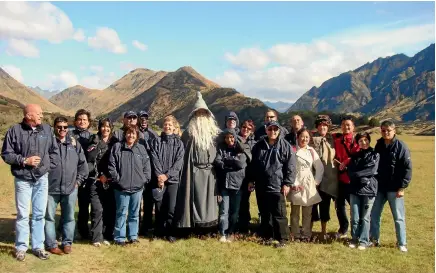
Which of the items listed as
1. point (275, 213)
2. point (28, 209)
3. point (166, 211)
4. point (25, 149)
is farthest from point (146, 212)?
point (25, 149)

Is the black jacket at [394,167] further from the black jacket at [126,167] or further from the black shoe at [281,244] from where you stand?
the black jacket at [126,167]

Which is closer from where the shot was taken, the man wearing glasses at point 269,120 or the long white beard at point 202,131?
the long white beard at point 202,131

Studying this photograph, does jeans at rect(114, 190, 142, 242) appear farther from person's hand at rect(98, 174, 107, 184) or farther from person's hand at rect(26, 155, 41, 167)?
person's hand at rect(26, 155, 41, 167)

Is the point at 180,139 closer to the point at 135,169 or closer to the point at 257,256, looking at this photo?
the point at 135,169

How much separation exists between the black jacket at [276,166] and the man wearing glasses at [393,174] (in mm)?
1888

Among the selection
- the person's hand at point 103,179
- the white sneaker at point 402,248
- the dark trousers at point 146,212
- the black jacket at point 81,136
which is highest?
the black jacket at point 81,136

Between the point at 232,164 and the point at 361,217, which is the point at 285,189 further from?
the point at 361,217

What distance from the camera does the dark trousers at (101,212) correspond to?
805 cm

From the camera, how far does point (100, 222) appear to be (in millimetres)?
8117

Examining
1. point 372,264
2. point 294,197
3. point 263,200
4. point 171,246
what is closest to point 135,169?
point 171,246

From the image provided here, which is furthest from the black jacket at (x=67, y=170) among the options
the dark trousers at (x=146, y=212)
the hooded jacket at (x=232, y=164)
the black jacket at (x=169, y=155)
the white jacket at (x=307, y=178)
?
the white jacket at (x=307, y=178)

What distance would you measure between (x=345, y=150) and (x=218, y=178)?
2852mm

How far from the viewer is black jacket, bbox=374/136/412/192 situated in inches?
309

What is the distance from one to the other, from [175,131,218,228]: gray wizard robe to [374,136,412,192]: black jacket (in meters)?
3.55
